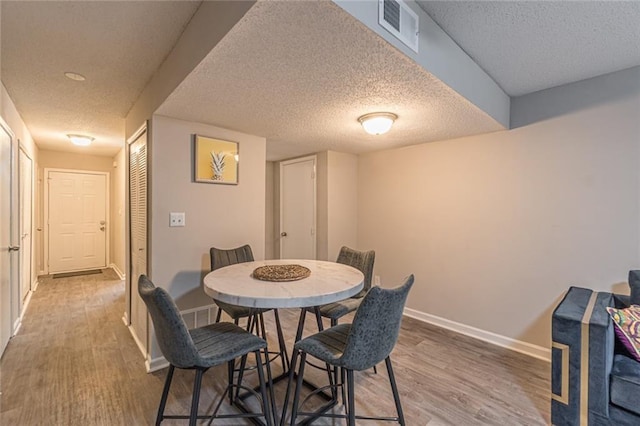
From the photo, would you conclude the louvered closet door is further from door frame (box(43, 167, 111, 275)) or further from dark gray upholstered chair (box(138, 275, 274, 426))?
door frame (box(43, 167, 111, 275))

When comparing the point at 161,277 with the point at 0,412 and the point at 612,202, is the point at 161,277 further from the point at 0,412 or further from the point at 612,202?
the point at 612,202

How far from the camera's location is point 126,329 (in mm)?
3100

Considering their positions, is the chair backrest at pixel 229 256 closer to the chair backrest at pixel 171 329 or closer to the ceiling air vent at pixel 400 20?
the chair backrest at pixel 171 329

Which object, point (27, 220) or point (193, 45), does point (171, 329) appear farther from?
point (27, 220)

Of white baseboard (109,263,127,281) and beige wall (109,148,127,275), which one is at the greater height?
beige wall (109,148,127,275)

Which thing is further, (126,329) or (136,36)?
(126,329)

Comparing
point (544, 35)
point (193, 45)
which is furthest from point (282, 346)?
point (544, 35)

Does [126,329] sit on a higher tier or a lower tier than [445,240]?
lower

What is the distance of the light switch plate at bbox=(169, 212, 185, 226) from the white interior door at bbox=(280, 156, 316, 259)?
1961mm

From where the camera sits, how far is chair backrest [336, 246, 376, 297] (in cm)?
261

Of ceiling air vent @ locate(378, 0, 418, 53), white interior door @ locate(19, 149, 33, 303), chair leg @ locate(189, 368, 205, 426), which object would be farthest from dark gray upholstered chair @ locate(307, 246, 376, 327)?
white interior door @ locate(19, 149, 33, 303)

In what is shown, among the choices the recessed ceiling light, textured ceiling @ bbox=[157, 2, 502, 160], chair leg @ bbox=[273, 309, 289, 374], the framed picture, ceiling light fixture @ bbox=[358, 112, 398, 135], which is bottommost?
chair leg @ bbox=[273, 309, 289, 374]

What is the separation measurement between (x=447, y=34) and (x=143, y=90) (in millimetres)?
2460

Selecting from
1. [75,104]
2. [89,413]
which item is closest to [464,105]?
[89,413]
